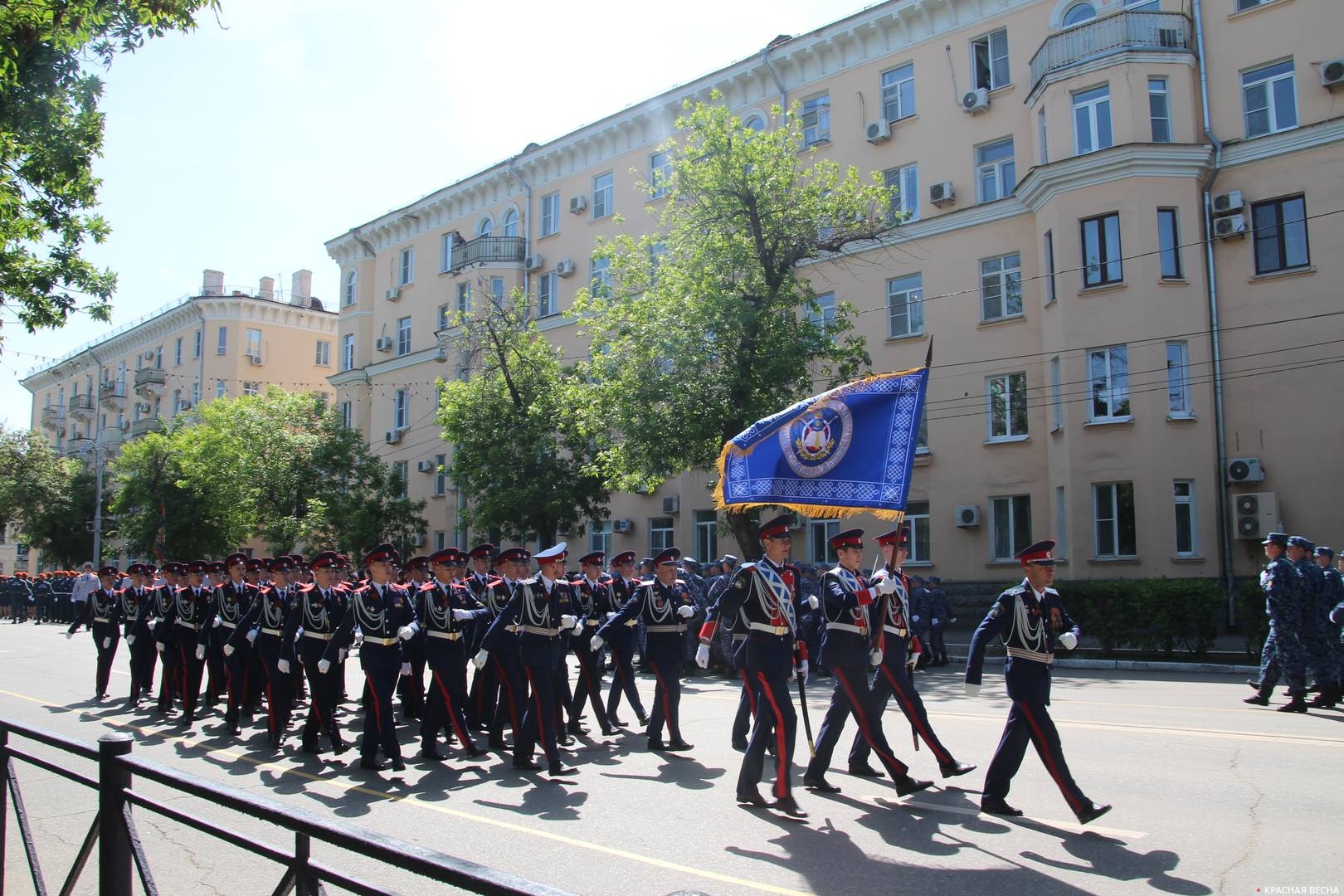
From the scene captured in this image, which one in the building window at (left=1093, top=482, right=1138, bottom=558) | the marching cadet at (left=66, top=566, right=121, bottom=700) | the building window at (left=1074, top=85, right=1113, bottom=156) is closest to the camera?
the marching cadet at (left=66, top=566, right=121, bottom=700)

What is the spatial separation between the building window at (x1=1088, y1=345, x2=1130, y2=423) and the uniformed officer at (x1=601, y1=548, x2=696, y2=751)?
1557 centimetres

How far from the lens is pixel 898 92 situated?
28672 mm

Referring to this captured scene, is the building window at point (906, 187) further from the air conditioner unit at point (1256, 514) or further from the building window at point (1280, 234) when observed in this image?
the air conditioner unit at point (1256, 514)

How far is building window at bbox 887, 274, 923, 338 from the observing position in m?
27.5

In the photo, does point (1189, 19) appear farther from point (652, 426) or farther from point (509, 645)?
point (509, 645)

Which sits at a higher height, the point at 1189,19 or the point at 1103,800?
the point at 1189,19

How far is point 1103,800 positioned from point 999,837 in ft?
4.39

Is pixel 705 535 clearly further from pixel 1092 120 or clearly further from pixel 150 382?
pixel 150 382

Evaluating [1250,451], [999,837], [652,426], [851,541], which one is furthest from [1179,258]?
[999,837]

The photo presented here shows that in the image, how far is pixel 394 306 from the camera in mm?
44594

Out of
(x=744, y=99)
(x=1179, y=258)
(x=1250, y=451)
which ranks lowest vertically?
(x=1250, y=451)

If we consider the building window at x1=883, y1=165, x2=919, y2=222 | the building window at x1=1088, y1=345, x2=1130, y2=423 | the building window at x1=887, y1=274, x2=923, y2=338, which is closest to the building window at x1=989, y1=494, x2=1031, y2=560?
the building window at x1=1088, y1=345, x2=1130, y2=423

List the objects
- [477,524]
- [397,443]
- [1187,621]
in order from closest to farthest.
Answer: [1187,621]
[477,524]
[397,443]

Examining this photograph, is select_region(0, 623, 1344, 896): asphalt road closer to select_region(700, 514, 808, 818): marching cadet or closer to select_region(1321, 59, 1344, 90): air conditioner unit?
select_region(700, 514, 808, 818): marching cadet
